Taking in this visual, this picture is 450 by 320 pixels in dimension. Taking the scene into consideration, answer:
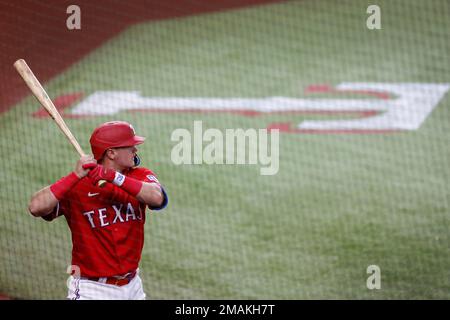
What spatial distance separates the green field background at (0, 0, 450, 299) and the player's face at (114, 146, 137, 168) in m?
2.26

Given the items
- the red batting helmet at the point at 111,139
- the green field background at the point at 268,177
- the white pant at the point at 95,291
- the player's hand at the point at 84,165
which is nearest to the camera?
the player's hand at the point at 84,165

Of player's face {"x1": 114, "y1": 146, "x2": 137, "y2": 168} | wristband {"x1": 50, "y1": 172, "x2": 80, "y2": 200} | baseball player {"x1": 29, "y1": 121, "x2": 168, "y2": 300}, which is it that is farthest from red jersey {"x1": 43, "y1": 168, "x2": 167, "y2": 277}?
wristband {"x1": 50, "y1": 172, "x2": 80, "y2": 200}

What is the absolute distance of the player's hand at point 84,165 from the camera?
5277mm

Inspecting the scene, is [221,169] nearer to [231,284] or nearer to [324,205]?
[324,205]

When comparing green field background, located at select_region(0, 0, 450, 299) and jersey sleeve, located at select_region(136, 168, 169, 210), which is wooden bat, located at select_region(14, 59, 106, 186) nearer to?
jersey sleeve, located at select_region(136, 168, 169, 210)

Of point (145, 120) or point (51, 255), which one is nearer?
point (51, 255)

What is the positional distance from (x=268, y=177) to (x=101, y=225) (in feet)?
15.1

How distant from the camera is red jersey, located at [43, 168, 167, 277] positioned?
5.65 metres

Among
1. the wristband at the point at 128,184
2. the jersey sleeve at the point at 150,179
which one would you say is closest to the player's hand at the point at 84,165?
the wristband at the point at 128,184

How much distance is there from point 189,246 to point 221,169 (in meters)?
1.83

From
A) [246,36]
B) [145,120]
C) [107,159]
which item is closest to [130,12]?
A: [246,36]

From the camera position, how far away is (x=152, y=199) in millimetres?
5496

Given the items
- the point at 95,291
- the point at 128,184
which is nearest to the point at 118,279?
the point at 95,291

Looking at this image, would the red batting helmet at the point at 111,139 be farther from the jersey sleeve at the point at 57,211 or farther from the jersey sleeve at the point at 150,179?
the jersey sleeve at the point at 57,211
